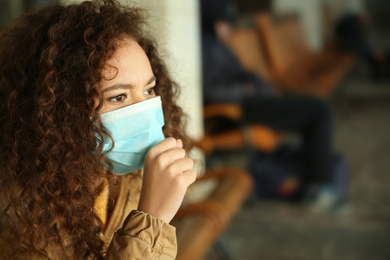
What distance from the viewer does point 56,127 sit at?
97cm

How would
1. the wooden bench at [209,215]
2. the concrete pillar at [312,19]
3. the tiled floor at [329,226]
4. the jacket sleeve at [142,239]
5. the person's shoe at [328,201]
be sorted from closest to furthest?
the jacket sleeve at [142,239]
the wooden bench at [209,215]
the tiled floor at [329,226]
the person's shoe at [328,201]
the concrete pillar at [312,19]

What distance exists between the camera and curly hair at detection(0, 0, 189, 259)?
0.96 m

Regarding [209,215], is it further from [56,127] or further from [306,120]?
[306,120]

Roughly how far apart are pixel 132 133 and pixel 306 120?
3.12 m

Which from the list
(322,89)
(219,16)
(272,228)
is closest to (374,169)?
(322,89)

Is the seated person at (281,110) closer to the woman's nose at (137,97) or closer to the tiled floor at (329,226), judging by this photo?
the tiled floor at (329,226)

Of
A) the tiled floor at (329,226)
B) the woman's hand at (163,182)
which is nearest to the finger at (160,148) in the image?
the woman's hand at (163,182)

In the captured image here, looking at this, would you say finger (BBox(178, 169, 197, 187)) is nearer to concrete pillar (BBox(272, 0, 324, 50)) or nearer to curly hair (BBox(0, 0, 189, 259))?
curly hair (BBox(0, 0, 189, 259))

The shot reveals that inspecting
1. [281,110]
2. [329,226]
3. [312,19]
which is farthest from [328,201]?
[312,19]

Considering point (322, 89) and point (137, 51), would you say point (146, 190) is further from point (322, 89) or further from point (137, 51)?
point (322, 89)

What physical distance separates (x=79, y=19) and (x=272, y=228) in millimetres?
2730

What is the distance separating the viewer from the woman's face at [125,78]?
0.98 meters

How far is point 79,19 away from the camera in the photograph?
3.22 feet

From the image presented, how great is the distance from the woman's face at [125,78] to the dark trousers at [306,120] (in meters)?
2.89
